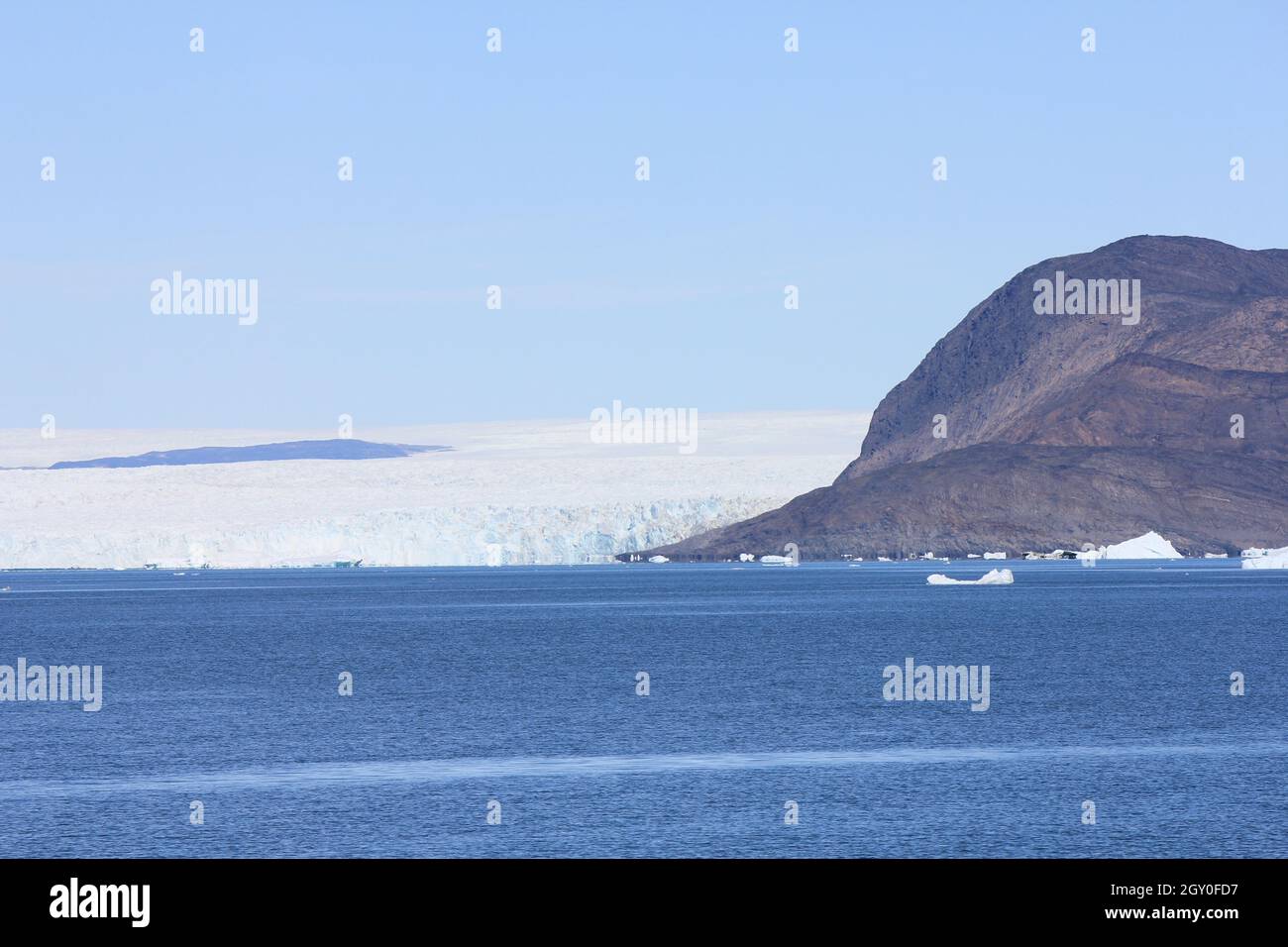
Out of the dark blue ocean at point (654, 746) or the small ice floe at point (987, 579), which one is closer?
the dark blue ocean at point (654, 746)

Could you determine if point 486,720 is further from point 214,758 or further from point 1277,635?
point 1277,635

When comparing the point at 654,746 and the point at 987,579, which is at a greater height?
the point at 654,746

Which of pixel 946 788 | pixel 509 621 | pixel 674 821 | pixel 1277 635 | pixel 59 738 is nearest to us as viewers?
pixel 674 821

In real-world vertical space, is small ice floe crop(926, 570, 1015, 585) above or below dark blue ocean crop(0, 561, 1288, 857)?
below

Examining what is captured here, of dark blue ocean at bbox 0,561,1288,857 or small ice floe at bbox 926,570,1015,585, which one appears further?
small ice floe at bbox 926,570,1015,585

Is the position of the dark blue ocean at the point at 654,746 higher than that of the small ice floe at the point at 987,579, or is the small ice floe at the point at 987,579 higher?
the dark blue ocean at the point at 654,746

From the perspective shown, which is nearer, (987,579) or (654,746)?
(654,746)
